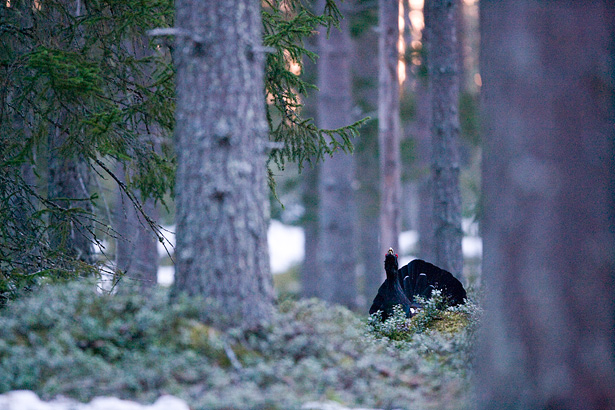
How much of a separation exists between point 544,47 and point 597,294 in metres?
1.69

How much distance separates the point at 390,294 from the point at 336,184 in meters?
9.95

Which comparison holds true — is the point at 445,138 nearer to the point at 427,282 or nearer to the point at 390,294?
the point at 427,282

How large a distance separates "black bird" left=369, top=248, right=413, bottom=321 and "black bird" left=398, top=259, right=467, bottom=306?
1.41 ft

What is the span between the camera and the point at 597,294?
12.0 feet

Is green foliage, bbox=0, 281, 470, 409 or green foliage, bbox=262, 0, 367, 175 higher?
green foliage, bbox=262, 0, 367, 175

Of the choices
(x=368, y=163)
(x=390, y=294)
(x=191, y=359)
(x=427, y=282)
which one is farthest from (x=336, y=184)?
(x=191, y=359)

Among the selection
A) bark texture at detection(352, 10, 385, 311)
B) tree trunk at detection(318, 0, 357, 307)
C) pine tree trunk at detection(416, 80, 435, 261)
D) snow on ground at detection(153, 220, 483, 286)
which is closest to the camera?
tree trunk at detection(318, 0, 357, 307)

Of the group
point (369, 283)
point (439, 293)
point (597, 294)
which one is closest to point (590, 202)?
point (597, 294)

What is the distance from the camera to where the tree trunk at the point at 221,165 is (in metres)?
4.82

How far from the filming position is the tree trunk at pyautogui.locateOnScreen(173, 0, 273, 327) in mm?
4820

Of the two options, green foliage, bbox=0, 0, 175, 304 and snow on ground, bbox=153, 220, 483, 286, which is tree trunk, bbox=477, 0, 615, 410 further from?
snow on ground, bbox=153, 220, 483, 286

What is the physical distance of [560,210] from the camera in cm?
369

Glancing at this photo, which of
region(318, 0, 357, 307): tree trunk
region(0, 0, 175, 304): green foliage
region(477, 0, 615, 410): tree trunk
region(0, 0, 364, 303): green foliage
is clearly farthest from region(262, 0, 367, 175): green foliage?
region(318, 0, 357, 307): tree trunk

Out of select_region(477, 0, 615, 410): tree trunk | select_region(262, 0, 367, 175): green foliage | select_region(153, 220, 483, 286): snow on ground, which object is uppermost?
select_region(262, 0, 367, 175): green foliage
